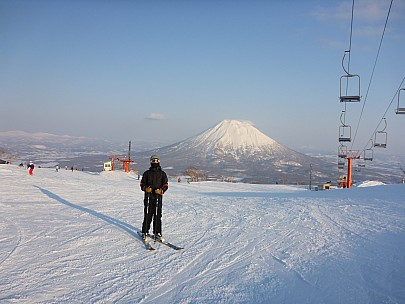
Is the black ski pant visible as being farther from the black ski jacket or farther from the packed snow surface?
the packed snow surface

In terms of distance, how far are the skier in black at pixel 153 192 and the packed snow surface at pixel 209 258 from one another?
1.45ft

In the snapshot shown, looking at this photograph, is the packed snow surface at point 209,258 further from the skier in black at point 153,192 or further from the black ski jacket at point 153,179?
the black ski jacket at point 153,179

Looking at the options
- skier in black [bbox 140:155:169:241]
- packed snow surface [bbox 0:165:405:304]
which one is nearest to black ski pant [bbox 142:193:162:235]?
skier in black [bbox 140:155:169:241]

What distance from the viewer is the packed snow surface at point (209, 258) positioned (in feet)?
14.1

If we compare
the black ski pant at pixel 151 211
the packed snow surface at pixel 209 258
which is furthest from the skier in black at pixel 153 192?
the packed snow surface at pixel 209 258

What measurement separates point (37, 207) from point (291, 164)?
18798cm

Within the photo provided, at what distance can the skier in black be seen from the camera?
21.4 ft

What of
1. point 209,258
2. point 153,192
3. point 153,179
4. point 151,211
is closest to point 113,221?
point 151,211

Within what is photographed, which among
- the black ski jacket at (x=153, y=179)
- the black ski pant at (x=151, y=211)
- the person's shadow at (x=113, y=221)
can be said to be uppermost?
the black ski jacket at (x=153, y=179)

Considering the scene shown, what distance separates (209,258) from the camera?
570cm

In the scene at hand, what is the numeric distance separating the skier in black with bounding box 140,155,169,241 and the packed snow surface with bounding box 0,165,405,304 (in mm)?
442

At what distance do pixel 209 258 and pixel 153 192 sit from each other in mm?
1841

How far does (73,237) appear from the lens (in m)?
6.80

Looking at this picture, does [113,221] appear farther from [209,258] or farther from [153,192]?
[209,258]
